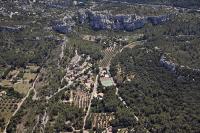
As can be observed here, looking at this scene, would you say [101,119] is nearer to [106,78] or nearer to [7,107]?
[7,107]

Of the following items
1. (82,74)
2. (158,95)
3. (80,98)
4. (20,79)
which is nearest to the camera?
(158,95)

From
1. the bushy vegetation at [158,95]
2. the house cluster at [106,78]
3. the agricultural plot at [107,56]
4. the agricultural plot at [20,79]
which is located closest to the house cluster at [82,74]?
the house cluster at [106,78]

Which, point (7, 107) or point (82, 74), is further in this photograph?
point (82, 74)

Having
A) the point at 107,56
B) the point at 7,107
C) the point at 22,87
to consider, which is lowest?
the point at 7,107

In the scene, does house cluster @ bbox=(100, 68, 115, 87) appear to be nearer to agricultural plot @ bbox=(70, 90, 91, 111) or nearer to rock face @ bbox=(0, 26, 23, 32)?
agricultural plot @ bbox=(70, 90, 91, 111)

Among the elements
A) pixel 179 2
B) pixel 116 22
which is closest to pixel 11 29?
pixel 116 22

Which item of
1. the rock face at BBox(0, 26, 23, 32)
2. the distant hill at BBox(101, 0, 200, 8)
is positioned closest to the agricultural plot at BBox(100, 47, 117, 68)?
the rock face at BBox(0, 26, 23, 32)
